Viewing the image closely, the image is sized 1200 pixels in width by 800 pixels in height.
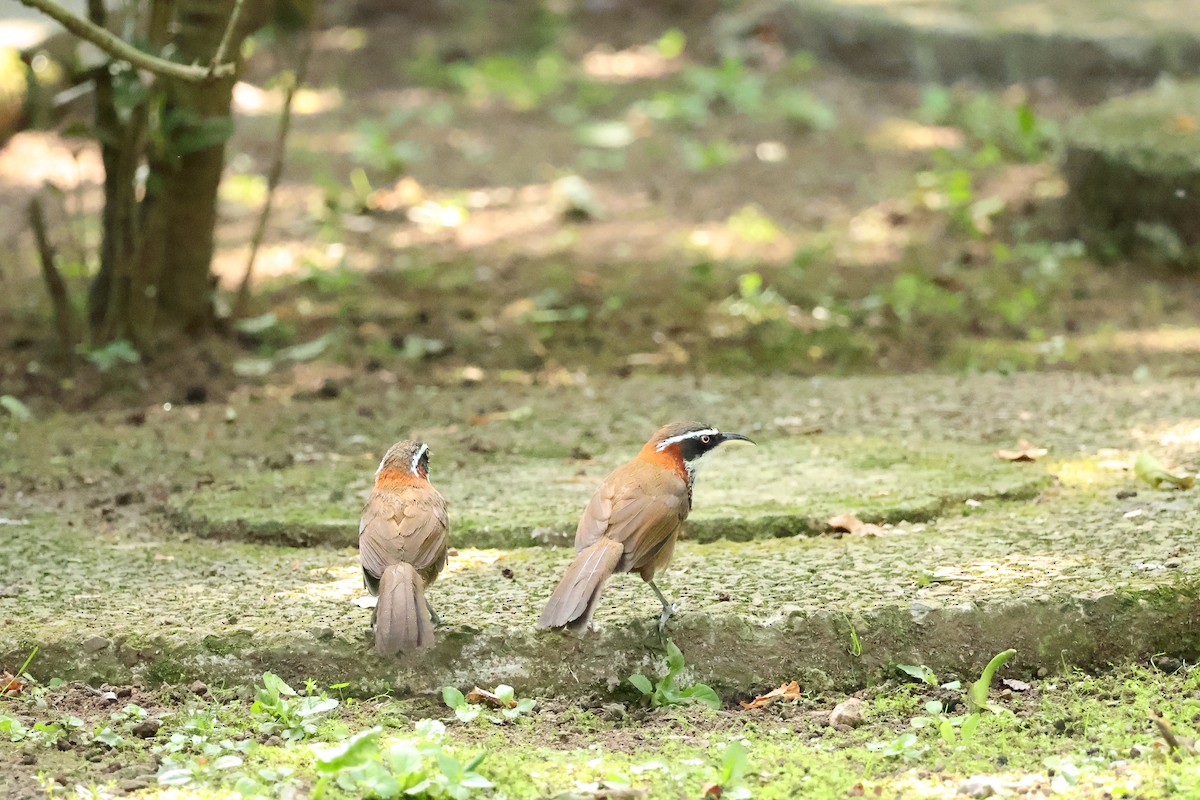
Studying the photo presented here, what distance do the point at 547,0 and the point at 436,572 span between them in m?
11.9

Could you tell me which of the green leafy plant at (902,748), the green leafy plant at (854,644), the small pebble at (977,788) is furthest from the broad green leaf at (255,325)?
the small pebble at (977,788)

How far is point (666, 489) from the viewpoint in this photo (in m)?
4.17

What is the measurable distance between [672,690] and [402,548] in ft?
2.56

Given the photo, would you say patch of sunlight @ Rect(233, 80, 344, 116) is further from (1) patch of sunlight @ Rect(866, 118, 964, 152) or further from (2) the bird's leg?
(2) the bird's leg

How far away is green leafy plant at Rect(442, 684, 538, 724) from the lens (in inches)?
148

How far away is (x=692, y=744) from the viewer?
12.0ft

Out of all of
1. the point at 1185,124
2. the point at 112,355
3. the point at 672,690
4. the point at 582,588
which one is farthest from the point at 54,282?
the point at 1185,124

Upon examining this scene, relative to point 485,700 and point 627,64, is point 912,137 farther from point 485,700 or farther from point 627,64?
point 485,700

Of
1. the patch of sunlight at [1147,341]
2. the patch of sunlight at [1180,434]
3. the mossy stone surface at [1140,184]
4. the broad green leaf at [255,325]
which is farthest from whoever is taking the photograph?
the mossy stone surface at [1140,184]

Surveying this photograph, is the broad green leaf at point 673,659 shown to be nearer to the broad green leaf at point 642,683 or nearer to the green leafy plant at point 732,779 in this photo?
the broad green leaf at point 642,683

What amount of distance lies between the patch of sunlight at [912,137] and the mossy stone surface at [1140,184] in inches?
71.3

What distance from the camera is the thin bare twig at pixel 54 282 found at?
263 inches

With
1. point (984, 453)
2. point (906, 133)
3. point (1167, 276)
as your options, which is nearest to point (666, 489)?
point (984, 453)

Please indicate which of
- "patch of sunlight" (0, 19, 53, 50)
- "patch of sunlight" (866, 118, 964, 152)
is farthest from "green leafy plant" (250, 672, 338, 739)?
"patch of sunlight" (866, 118, 964, 152)
